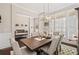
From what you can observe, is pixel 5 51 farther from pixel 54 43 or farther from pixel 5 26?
pixel 54 43

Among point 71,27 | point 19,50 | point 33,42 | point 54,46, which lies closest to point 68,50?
point 54,46

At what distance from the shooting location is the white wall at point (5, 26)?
2.10m

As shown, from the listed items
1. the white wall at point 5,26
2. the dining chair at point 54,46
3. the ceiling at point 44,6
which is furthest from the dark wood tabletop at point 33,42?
the ceiling at point 44,6

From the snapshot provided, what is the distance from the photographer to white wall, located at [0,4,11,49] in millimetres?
2098

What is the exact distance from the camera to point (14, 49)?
2137mm

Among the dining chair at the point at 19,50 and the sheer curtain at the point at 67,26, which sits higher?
the sheer curtain at the point at 67,26

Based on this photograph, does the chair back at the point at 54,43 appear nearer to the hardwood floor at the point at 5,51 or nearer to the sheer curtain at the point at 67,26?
the sheer curtain at the point at 67,26

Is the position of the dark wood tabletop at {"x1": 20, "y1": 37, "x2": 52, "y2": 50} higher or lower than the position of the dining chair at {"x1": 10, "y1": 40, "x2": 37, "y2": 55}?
higher

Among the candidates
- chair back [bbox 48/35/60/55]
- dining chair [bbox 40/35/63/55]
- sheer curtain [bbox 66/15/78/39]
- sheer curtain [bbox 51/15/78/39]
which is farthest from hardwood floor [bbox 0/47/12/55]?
sheer curtain [bbox 66/15/78/39]

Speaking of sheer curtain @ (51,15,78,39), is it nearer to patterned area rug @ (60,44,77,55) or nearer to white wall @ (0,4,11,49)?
patterned area rug @ (60,44,77,55)

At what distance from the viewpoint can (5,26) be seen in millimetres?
2119

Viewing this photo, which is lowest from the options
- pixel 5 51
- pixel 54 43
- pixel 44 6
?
pixel 5 51
